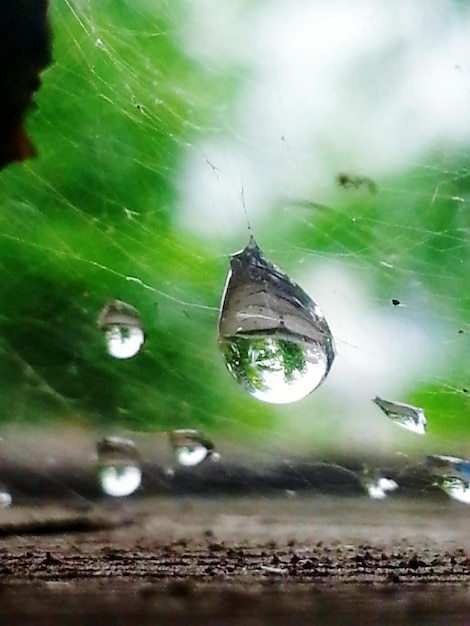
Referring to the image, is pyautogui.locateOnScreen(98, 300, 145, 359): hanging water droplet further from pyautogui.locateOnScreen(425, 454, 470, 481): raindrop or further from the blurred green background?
pyautogui.locateOnScreen(425, 454, 470, 481): raindrop

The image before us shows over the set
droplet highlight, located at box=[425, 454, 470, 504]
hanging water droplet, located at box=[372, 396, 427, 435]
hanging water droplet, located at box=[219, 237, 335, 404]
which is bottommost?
droplet highlight, located at box=[425, 454, 470, 504]

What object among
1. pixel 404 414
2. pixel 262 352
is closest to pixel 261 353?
pixel 262 352

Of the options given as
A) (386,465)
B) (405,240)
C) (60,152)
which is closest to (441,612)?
(386,465)

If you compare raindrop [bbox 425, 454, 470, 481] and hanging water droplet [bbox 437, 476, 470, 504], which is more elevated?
raindrop [bbox 425, 454, 470, 481]

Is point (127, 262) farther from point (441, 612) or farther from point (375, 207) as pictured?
point (441, 612)

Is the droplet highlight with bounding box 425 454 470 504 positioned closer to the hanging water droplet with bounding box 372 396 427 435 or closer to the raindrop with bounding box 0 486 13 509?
the hanging water droplet with bounding box 372 396 427 435

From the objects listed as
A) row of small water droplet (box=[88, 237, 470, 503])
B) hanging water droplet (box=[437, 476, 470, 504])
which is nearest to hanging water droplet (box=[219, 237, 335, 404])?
row of small water droplet (box=[88, 237, 470, 503])
